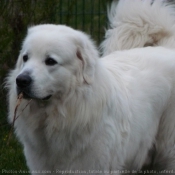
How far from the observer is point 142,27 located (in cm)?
579

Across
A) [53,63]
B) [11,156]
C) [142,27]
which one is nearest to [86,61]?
[53,63]

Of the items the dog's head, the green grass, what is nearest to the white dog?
the dog's head

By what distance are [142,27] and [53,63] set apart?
1.61 metres

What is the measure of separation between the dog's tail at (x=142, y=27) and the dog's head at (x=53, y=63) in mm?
1187

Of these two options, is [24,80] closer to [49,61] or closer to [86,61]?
[49,61]

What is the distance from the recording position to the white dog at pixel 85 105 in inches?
175

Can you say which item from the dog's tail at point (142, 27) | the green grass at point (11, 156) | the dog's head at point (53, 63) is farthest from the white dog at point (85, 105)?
the green grass at point (11, 156)

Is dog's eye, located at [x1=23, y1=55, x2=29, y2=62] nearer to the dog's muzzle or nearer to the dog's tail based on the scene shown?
the dog's muzzle

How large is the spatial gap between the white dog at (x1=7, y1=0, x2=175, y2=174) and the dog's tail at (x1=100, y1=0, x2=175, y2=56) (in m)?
0.56

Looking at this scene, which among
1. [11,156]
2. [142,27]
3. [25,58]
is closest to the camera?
[25,58]

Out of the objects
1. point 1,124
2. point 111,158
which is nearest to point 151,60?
point 111,158

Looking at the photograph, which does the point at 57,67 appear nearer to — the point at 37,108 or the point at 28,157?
the point at 37,108

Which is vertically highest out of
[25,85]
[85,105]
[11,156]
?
[25,85]

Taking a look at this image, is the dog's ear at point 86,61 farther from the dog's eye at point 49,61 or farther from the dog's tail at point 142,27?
the dog's tail at point 142,27
